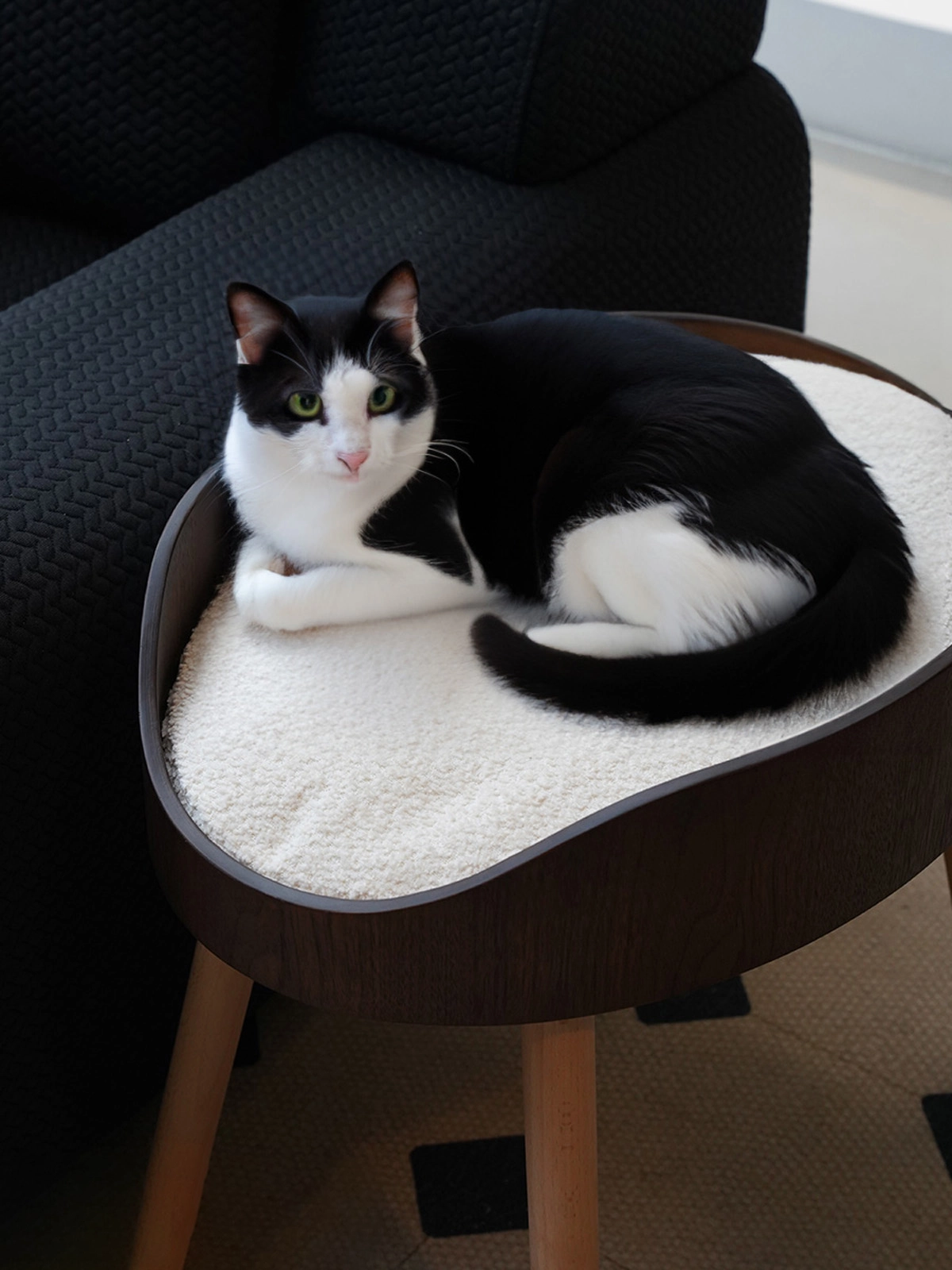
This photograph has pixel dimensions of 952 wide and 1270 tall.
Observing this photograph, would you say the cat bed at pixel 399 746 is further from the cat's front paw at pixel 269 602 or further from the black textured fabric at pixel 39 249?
the black textured fabric at pixel 39 249

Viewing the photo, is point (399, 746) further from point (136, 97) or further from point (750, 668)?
point (136, 97)

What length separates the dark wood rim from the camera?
66 cm

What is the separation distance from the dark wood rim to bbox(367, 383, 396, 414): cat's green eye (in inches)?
5.5

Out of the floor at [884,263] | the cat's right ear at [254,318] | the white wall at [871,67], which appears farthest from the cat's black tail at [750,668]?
the white wall at [871,67]

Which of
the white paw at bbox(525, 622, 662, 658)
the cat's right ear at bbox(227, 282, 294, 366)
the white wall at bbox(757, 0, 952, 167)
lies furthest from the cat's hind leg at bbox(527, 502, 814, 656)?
the white wall at bbox(757, 0, 952, 167)

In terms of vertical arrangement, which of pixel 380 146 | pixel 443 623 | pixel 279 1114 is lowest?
pixel 279 1114

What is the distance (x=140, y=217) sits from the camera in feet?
4.60

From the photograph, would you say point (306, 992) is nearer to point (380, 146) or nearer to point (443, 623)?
point (443, 623)

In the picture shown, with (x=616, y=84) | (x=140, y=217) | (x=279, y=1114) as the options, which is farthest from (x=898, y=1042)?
(x=140, y=217)

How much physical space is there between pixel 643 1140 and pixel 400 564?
0.61 m

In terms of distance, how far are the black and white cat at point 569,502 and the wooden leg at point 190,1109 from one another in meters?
0.27

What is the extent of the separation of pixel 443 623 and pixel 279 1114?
0.55 metres

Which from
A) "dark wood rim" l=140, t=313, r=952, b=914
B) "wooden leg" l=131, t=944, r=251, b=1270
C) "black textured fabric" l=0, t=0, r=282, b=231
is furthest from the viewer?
"black textured fabric" l=0, t=0, r=282, b=231

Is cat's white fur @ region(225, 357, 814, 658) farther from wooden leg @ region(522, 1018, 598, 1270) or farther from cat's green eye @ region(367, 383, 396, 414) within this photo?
wooden leg @ region(522, 1018, 598, 1270)
